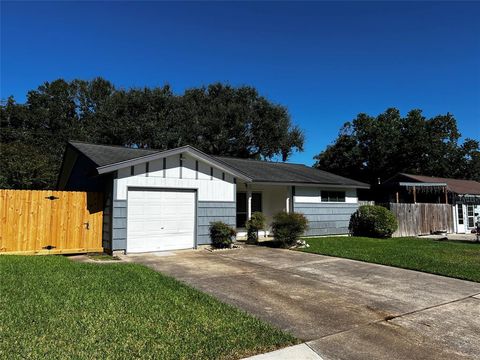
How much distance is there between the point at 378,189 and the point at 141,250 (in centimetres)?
1963

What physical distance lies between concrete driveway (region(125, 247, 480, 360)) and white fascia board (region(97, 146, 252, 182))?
2804 mm

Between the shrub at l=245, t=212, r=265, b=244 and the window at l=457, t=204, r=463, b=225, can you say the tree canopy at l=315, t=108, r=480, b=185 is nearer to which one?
the window at l=457, t=204, r=463, b=225

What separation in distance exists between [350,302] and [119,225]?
750 cm

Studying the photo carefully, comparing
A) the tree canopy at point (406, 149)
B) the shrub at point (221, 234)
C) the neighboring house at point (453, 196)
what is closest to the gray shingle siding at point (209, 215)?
the shrub at point (221, 234)

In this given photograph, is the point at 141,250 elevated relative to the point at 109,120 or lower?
lower

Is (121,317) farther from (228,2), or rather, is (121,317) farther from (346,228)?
(346,228)

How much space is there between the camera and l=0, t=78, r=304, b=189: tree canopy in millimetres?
33531

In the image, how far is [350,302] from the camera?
5.79 meters

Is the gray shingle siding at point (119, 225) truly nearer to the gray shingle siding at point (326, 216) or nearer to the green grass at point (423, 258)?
the green grass at point (423, 258)

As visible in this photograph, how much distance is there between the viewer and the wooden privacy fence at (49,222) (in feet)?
32.1

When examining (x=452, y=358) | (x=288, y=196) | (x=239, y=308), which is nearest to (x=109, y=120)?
(x=288, y=196)

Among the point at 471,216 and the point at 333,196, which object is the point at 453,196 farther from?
the point at 333,196

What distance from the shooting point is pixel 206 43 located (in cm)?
1767

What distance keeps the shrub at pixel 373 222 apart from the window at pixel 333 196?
1183 millimetres
